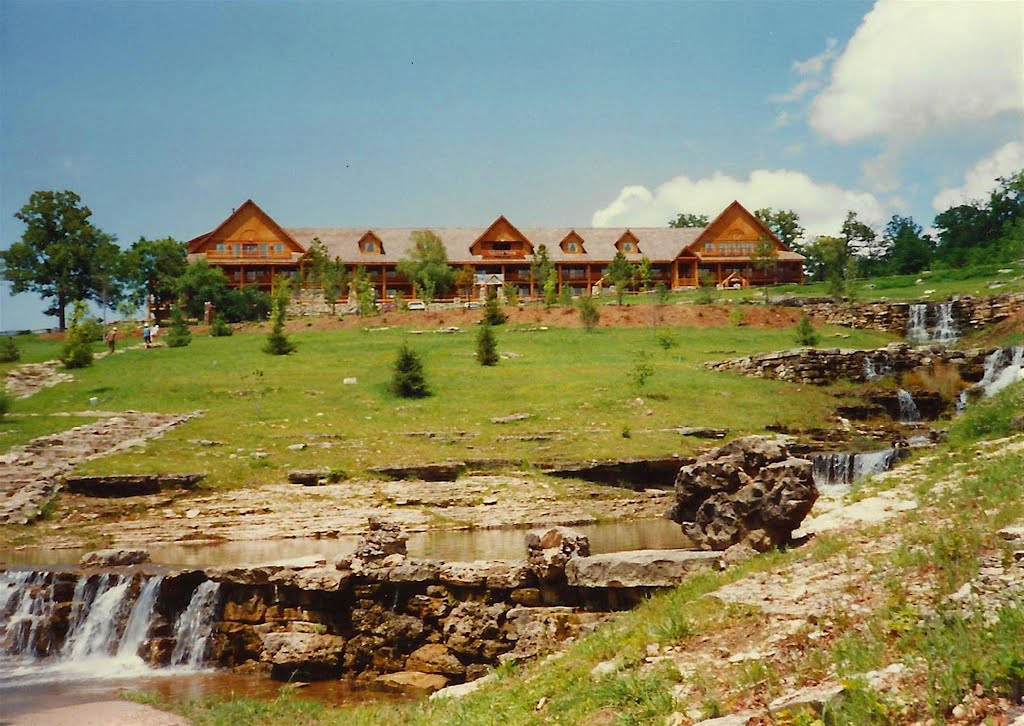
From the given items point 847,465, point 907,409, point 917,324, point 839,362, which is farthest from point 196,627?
point 917,324

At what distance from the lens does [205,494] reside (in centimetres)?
2884

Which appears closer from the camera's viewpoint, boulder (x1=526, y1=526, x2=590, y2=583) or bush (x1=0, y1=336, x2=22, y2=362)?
boulder (x1=526, y1=526, x2=590, y2=583)

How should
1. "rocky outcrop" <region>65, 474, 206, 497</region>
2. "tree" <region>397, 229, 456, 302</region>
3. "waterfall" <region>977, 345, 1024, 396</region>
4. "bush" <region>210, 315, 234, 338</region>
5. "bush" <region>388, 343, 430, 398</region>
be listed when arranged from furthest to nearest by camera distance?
"tree" <region>397, 229, 456, 302</region> → "bush" <region>210, 315, 234, 338</region> → "bush" <region>388, 343, 430, 398</region> → "waterfall" <region>977, 345, 1024, 396</region> → "rocky outcrop" <region>65, 474, 206, 497</region>

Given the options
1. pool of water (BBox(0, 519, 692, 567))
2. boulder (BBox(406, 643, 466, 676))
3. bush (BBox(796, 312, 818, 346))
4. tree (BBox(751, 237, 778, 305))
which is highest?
tree (BBox(751, 237, 778, 305))

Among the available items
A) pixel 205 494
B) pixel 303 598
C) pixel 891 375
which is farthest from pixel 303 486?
pixel 891 375

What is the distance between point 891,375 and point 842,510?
1193 inches

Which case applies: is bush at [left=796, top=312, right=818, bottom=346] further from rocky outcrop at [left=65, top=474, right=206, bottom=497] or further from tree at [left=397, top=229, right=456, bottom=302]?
tree at [left=397, top=229, right=456, bottom=302]

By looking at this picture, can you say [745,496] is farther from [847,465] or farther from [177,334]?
[177,334]

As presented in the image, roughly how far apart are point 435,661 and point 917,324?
4623cm

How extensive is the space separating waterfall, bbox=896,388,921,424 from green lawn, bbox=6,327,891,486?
295 centimetres

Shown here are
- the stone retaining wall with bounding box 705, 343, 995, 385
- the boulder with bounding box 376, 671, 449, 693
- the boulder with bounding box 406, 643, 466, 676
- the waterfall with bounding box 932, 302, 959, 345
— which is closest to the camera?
the boulder with bounding box 376, 671, 449, 693

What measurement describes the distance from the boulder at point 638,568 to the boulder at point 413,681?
2850mm

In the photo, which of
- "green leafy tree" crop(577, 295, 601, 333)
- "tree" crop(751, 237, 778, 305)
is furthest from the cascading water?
"tree" crop(751, 237, 778, 305)

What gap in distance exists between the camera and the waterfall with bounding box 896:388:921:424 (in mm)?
37688
